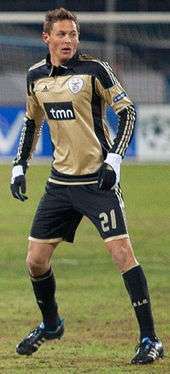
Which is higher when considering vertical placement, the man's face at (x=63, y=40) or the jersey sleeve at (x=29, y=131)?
the man's face at (x=63, y=40)

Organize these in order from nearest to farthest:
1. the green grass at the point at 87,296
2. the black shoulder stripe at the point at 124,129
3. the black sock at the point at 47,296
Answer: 1. the black shoulder stripe at the point at 124,129
2. the green grass at the point at 87,296
3. the black sock at the point at 47,296

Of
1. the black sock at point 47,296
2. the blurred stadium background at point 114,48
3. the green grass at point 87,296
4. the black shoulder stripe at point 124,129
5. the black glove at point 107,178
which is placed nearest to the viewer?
the black glove at point 107,178

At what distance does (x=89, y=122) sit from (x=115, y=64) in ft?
66.1

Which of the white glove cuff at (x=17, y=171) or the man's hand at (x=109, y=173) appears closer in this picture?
the man's hand at (x=109, y=173)

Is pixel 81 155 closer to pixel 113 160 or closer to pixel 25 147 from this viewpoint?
pixel 113 160

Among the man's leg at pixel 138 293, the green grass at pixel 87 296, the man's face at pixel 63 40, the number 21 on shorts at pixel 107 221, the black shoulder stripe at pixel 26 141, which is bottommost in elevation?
the green grass at pixel 87 296

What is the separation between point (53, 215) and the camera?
8.48 meters

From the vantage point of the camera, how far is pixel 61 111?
27.3ft

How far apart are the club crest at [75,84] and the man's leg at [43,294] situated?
1043 mm

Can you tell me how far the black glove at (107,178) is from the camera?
8.12m

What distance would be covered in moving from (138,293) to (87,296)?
3.61 meters

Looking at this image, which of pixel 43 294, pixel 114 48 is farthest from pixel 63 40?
pixel 114 48

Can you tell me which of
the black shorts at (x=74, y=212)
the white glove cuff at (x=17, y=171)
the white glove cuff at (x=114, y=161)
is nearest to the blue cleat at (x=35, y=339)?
the black shorts at (x=74, y=212)

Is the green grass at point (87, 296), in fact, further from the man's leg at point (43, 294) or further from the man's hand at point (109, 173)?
the man's hand at point (109, 173)
